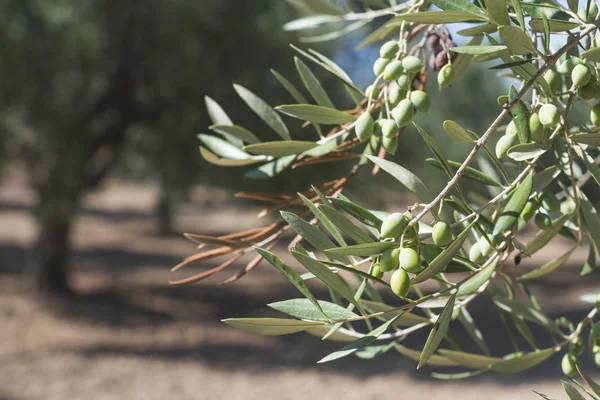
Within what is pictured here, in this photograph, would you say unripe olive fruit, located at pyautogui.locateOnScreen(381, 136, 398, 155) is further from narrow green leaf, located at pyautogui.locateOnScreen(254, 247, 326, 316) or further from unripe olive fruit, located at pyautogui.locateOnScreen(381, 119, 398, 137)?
narrow green leaf, located at pyautogui.locateOnScreen(254, 247, 326, 316)

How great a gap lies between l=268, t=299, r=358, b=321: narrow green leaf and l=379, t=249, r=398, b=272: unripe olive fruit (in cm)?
4

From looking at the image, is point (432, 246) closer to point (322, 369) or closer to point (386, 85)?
point (386, 85)

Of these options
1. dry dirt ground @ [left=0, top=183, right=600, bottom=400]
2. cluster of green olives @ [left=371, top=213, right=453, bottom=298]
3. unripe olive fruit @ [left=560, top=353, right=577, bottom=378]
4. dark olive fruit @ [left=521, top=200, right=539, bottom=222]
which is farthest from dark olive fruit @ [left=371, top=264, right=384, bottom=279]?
dry dirt ground @ [left=0, top=183, right=600, bottom=400]

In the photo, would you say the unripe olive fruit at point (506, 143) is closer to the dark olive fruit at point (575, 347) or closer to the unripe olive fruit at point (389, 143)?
the unripe olive fruit at point (389, 143)

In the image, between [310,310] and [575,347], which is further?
[575,347]

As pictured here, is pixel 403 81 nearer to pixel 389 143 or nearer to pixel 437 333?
pixel 389 143

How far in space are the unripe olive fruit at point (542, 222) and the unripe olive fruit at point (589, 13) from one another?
11 centimetres

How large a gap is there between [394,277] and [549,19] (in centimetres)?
15

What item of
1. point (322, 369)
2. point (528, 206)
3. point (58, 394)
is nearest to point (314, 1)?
point (528, 206)

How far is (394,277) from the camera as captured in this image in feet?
0.83

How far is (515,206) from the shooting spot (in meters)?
0.29

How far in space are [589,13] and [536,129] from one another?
0.07m

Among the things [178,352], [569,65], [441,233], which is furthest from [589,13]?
[178,352]

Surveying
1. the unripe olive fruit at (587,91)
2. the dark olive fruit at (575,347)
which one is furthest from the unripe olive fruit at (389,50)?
the dark olive fruit at (575,347)
